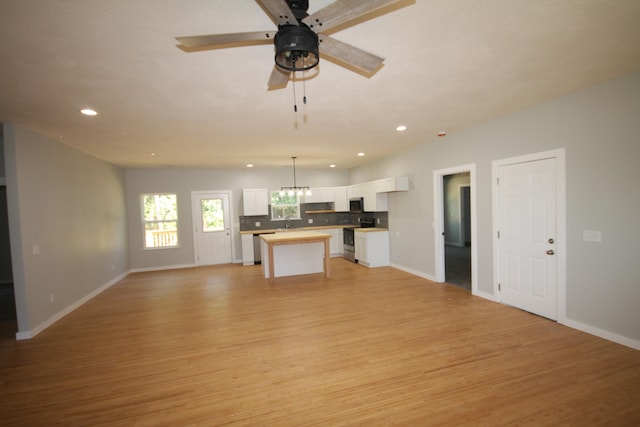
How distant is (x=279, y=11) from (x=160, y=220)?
25.1 feet

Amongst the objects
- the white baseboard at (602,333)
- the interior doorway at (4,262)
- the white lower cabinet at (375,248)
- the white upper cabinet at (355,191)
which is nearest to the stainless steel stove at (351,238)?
the white lower cabinet at (375,248)

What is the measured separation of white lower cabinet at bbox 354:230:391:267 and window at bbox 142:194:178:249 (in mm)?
5168

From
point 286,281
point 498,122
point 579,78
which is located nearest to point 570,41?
point 579,78

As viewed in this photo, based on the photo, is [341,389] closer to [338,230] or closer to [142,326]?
[142,326]

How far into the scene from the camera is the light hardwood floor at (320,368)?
209 centimetres

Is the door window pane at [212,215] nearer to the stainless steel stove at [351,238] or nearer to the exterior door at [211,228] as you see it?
the exterior door at [211,228]

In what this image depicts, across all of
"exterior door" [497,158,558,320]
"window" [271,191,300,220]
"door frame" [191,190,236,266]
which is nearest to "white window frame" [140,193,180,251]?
"door frame" [191,190,236,266]

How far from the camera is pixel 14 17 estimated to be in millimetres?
1640

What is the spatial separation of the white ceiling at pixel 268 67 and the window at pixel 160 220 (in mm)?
3371

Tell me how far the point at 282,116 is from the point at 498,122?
309 cm

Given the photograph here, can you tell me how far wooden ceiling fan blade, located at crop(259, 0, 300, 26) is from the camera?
129 cm

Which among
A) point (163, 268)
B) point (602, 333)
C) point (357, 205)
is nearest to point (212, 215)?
point (163, 268)

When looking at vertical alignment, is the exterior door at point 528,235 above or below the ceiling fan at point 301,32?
below

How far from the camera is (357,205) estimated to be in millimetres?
7957
